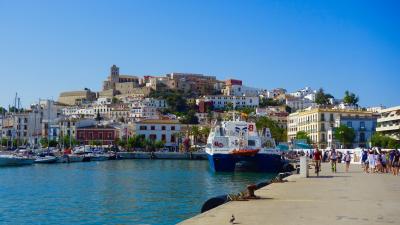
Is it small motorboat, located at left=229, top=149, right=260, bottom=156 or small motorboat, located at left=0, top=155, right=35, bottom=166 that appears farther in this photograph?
small motorboat, located at left=0, top=155, right=35, bottom=166

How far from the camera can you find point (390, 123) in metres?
93.9

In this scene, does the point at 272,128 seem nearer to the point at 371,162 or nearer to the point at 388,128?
the point at 388,128

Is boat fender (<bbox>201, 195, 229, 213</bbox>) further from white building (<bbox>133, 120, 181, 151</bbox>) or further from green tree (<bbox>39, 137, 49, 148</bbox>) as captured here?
green tree (<bbox>39, 137, 49, 148</bbox>)

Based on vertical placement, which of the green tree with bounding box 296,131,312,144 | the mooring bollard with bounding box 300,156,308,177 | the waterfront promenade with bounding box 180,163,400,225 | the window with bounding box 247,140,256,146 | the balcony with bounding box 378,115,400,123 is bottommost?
the waterfront promenade with bounding box 180,163,400,225

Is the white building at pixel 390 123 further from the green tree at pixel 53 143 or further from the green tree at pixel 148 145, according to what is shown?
the green tree at pixel 53 143

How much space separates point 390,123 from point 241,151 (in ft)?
152

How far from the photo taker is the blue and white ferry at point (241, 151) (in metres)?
57.8

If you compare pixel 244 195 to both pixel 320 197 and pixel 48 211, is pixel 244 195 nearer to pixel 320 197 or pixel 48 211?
pixel 320 197

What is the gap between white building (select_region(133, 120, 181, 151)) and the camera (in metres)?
145

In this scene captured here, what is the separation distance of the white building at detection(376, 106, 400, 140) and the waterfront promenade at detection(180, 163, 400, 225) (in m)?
73.9

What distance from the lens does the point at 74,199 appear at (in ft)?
104

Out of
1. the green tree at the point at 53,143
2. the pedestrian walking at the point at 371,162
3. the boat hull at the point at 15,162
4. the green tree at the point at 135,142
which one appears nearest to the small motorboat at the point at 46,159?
the boat hull at the point at 15,162

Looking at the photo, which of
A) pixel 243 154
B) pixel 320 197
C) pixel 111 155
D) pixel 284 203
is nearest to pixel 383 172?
pixel 320 197

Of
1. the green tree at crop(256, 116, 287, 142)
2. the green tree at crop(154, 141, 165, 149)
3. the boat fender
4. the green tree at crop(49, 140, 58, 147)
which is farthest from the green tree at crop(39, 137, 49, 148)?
the boat fender
